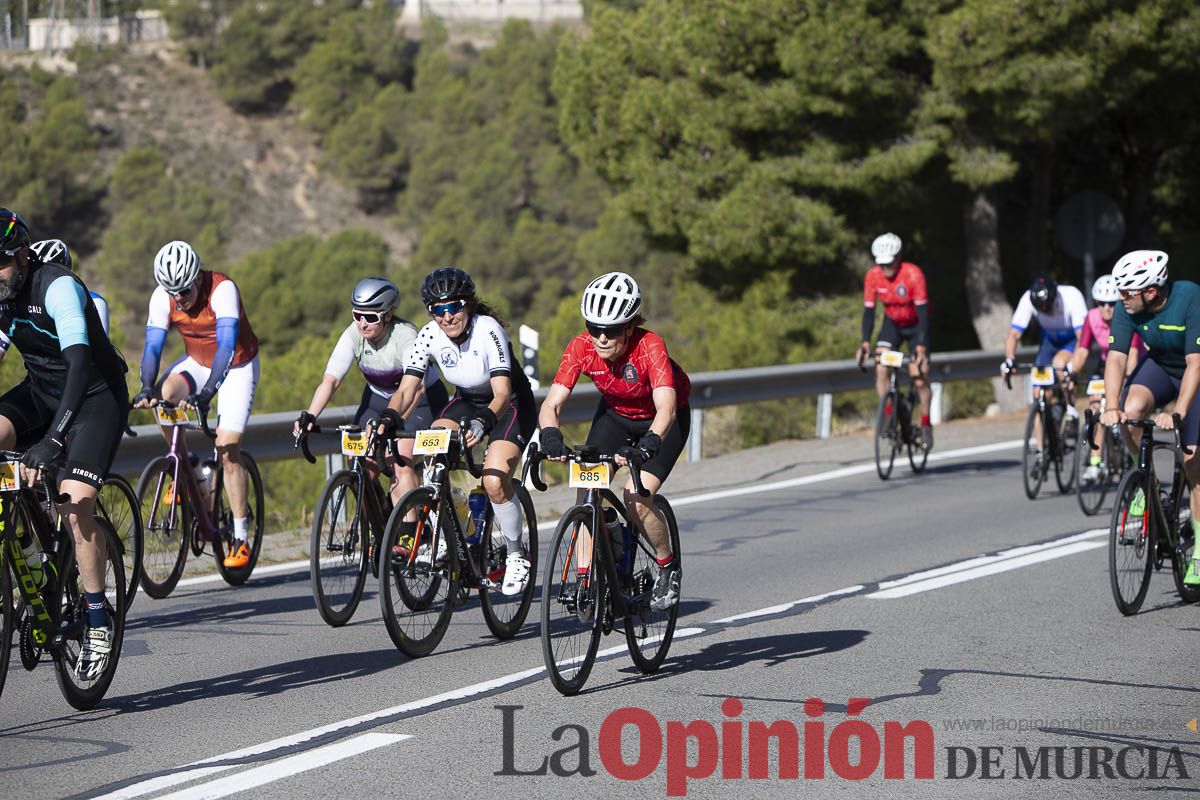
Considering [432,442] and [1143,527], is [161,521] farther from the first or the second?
[1143,527]

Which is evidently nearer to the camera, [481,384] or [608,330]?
[608,330]

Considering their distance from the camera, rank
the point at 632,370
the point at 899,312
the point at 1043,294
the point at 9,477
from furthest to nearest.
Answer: the point at 899,312 → the point at 1043,294 → the point at 632,370 → the point at 9,477

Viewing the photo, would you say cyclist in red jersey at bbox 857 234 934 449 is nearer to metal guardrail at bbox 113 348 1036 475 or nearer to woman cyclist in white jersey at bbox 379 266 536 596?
metal guardrail at bbox 113 348 1036 475

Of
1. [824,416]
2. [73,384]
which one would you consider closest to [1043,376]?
[824,416]

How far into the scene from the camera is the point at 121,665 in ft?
25.7

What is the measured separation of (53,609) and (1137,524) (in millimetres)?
5813

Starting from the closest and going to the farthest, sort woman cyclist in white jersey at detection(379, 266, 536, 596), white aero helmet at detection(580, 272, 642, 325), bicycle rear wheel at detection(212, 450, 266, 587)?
1. white aero helmet at detection(580, 272, 642, 325)
2. woman cyclist in white jersey at detection(379, 266, 536, 596)
3. bicycle rear wheel at detection(212, 450, 266, 587)

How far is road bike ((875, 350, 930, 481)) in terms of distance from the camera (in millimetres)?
15094

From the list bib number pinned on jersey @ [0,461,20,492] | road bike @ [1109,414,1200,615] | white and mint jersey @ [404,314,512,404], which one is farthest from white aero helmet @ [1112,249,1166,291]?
bib number pinned on jersey @ [0,461,20,492]

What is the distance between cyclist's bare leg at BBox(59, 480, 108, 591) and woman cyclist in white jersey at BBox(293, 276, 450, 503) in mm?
2208

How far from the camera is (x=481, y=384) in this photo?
8.67 metres

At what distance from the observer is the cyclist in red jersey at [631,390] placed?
7340 millimetres

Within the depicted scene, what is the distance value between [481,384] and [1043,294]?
673 cm

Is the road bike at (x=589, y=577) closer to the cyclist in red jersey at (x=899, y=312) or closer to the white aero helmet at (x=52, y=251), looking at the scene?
the white aero helmet at (x=52, y=251)
